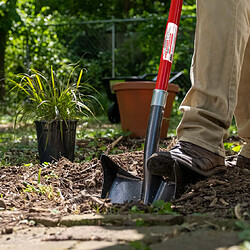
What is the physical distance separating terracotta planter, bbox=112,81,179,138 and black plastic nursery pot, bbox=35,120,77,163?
1469mm

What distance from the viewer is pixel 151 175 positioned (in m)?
1.61

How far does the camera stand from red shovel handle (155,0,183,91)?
5.86 ft

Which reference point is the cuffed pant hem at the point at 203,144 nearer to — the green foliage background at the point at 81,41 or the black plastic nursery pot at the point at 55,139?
the black plastic nursery pot at the point at 55,139

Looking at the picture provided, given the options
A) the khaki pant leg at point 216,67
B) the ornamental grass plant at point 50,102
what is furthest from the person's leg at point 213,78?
the ornamental grass plant at point 50,102

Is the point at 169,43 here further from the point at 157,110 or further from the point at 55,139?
the point at 55,139

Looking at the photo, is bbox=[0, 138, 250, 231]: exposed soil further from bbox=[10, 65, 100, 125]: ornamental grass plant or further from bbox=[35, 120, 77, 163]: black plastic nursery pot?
bbox=[10, 65, 100, 125]: ornamental grass plant

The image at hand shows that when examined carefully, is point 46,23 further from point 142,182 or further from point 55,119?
point 142,182

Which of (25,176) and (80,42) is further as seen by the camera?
(80,42)

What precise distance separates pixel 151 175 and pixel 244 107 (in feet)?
2.61

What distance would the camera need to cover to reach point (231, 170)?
1938 mm

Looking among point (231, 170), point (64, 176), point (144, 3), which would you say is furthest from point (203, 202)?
point (144, 3)

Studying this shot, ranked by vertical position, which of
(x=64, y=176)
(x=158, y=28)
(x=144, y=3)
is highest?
(x=144, y=3)

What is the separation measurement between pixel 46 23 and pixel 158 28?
2.01 m

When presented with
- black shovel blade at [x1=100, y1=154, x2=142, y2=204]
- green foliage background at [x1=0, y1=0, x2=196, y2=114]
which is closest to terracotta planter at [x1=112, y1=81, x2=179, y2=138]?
green foliage background at [x1=0, y1=0, x2=196, y2=114]
